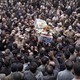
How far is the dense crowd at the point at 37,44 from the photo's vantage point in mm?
7594

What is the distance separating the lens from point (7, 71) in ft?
26.8

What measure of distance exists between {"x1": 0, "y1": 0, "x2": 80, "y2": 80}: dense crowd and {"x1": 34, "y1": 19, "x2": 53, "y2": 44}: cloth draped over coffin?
19 centimetres

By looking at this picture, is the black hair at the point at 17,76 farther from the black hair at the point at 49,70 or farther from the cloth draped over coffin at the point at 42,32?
the cloth draped over coffin at the point at 42,32

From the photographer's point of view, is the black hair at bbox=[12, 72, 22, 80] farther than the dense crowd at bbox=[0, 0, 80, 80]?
No

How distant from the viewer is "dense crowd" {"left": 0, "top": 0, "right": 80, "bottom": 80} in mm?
7594

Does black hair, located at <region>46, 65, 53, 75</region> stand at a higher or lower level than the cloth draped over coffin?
higher

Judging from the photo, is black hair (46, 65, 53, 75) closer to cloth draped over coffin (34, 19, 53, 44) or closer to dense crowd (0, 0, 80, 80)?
dense crowd (0, 0, 80, 80)

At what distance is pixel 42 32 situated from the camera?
13.4 meters

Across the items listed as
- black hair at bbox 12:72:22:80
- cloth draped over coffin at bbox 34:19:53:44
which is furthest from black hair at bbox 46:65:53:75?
cloth draped over coffin at bbox 34:19:53:44

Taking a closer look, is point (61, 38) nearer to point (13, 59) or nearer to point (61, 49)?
point (61, 49)

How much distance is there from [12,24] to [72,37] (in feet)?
→ 15.7

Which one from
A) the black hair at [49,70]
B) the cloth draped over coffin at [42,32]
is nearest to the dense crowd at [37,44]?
the black hair at [49,70]

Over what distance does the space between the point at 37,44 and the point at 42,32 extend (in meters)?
1.48

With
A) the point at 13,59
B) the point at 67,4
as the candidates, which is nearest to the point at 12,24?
the point at 67,4
